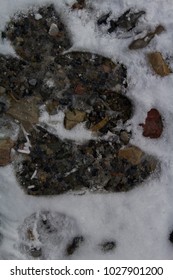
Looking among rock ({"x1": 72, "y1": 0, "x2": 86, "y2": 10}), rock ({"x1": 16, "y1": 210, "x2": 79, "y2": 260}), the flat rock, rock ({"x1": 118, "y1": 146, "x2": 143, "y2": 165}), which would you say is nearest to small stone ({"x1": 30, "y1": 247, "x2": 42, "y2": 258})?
rock ({"x1": 16, "y1": 210, "x2": 79, "y2": 260})

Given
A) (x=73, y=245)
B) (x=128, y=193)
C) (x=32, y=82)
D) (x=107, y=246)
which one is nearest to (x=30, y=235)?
(x=73, y=245)

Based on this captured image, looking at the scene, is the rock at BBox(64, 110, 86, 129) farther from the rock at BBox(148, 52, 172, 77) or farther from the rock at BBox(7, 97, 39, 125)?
the rock at BBox(148, 52, 172, 77)

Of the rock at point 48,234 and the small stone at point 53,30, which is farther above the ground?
the small stone at point 53,30

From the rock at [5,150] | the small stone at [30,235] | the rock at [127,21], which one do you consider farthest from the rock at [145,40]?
the small stone at [30,235]

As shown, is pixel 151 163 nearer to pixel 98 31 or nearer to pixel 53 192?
pixel 53 192

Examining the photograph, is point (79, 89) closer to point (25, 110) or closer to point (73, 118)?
point (73, 118)

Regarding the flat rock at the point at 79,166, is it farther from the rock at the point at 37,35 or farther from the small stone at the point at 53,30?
the small stone at the point at 53,30
